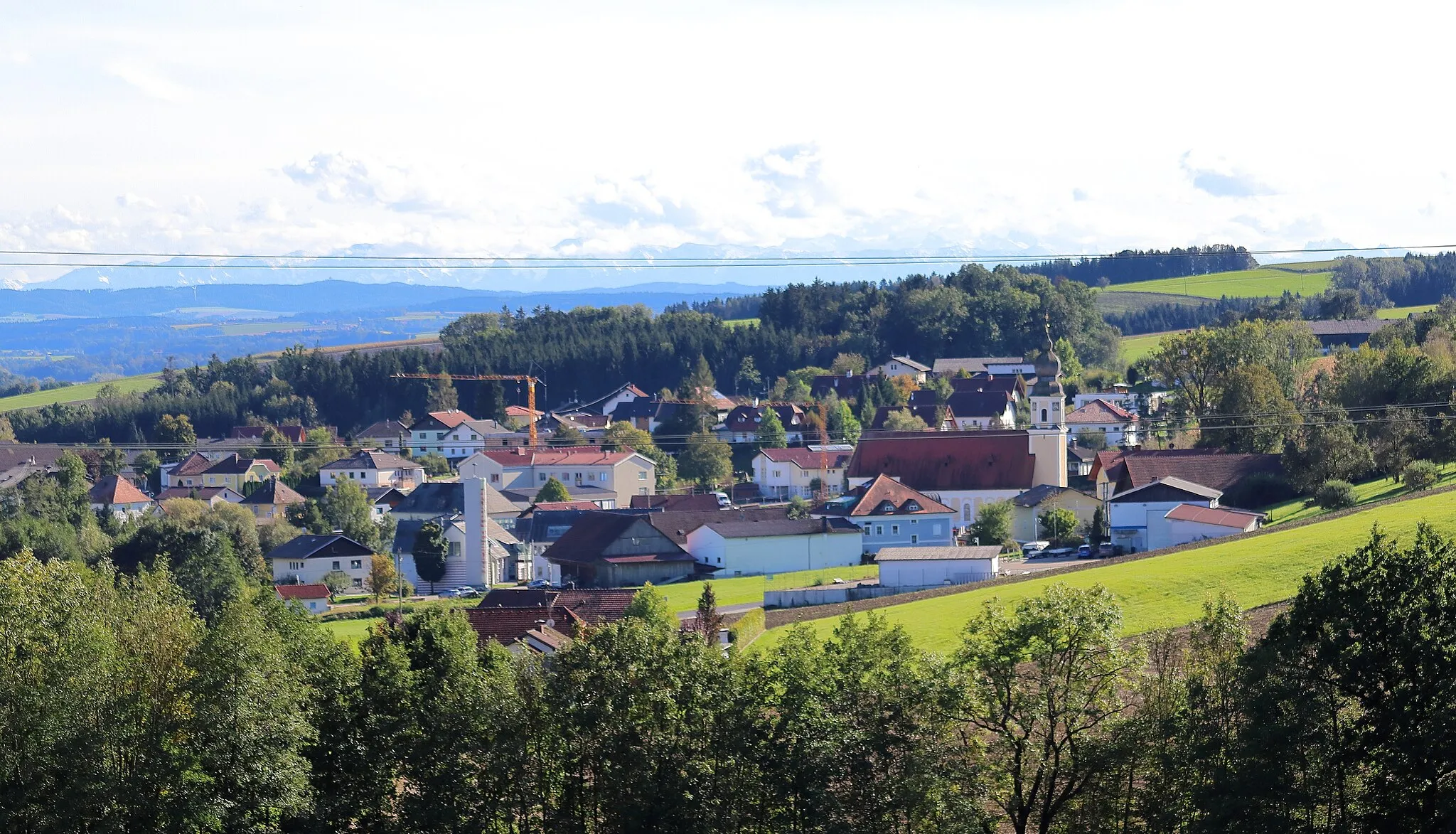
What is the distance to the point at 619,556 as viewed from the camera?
60.1 metres

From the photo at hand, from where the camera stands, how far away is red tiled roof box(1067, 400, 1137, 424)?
88500 mm

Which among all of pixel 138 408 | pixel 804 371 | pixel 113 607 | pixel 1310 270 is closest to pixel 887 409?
pixel 804 371

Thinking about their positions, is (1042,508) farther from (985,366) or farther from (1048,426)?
(985,366)

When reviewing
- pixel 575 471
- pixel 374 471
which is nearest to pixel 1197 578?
pixel 575 471

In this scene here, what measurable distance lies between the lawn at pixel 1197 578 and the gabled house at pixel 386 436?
72.0m

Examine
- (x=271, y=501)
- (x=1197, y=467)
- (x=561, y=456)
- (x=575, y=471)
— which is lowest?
(x=271, y=501)

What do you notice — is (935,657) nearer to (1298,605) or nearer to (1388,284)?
(1298,605)

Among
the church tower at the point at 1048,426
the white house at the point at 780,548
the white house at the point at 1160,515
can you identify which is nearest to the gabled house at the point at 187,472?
the white house at the point at 780,548

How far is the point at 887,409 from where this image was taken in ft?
335

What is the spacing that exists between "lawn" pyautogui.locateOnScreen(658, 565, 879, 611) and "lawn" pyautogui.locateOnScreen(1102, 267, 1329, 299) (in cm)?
10418

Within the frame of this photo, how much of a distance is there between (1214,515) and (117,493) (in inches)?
2289

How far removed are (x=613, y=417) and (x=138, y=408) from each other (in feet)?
136

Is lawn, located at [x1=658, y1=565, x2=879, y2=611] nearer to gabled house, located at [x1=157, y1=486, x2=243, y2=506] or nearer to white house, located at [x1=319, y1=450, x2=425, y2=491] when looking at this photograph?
gabled house, located at [x1=157, y1=486, x2=243, y2=506]

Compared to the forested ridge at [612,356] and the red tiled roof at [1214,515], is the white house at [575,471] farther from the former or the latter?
the red tiled roof at [1214,515]
